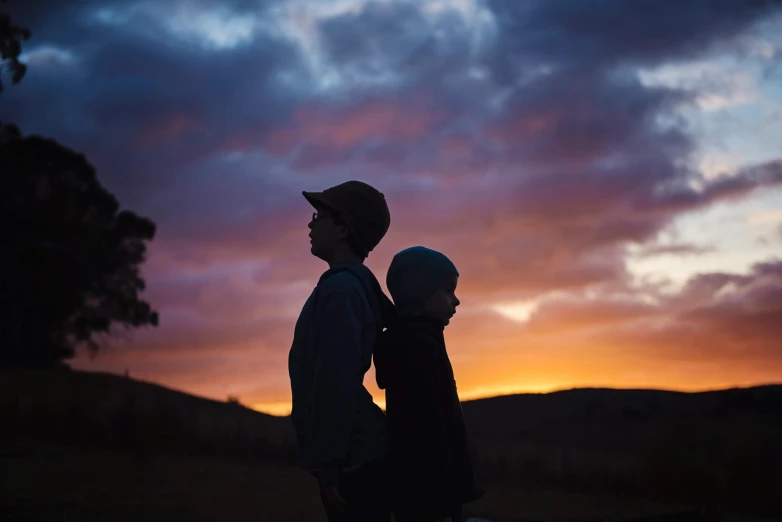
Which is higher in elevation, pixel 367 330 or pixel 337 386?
pixel 367 330

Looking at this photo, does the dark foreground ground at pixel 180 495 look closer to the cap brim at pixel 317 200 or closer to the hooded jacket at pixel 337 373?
the hooded jacket at pixel 337 373

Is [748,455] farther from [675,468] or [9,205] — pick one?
[9,205]

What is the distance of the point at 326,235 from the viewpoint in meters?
3.98

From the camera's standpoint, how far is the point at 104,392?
20844mm

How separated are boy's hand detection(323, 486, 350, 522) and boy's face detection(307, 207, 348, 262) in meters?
1.16

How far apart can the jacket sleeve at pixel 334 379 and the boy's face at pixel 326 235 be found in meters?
0.41

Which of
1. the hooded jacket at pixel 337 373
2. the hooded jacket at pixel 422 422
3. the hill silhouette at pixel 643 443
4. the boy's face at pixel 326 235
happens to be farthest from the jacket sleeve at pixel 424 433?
the hill silhouette at pixel 643 443

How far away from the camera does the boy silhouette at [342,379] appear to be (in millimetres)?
3459

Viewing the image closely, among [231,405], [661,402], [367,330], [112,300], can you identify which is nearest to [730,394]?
[661,402]

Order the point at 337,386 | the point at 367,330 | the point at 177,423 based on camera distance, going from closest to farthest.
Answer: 1. the point at 337,386
2. the point at 367,330
3. the point at 177,423

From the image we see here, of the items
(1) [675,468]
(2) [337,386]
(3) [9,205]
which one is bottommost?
(1) [675,468]

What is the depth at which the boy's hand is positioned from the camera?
3426mm

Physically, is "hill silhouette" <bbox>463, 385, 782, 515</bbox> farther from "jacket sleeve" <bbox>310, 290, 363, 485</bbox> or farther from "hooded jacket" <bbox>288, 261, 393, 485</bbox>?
"jacket sleeve" <bbox>310, 290, 363, 485</bbox>

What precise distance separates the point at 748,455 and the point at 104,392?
1607cm
